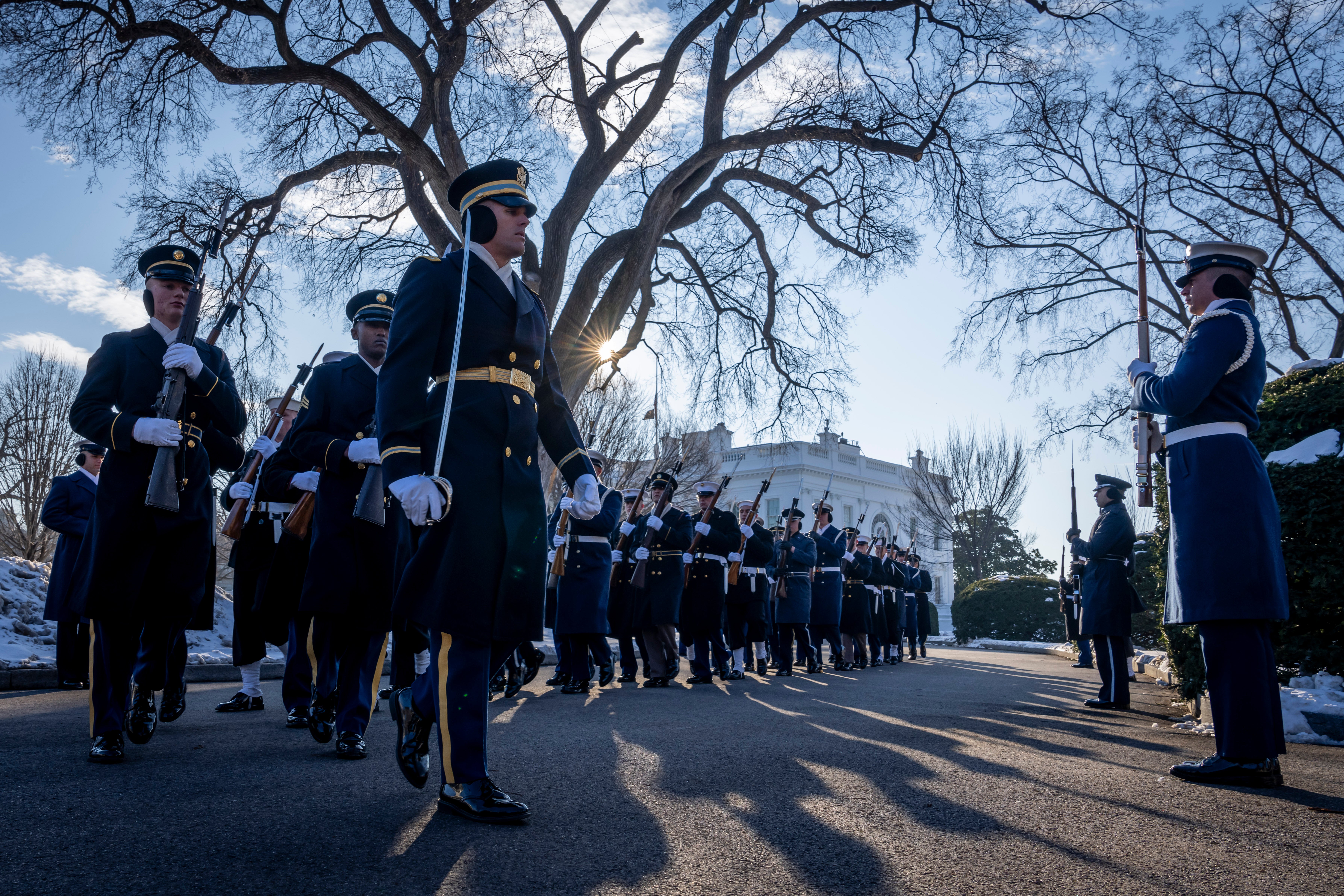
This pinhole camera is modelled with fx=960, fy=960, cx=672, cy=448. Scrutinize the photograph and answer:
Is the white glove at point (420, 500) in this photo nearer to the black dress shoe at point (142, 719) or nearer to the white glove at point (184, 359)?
the white glove at point (184, 359)

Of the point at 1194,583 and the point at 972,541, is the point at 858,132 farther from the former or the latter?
the point at 972,541

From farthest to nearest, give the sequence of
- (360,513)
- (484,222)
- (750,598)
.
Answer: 1. (750,598)
2. (360,513)
3. (484,222)

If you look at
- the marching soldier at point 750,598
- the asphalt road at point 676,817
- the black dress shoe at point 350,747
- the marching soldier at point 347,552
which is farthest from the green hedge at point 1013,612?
the black dress shoe at point 350,747

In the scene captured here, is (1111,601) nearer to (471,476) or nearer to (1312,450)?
(1312,450)

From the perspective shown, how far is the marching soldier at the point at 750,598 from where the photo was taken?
11875 mm

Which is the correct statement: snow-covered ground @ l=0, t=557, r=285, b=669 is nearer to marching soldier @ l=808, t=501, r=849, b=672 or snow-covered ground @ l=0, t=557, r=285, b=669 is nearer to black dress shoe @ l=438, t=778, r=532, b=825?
black dress shoe @ l=438, t=778, r=532, b=825

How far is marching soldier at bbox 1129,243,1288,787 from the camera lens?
4.03m

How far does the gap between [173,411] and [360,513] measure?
49.1 inches

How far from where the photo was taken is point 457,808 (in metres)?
3.12

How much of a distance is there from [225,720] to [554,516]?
27.6 ft

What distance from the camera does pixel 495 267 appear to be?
139 inches

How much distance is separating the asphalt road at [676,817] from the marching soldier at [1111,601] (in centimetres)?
256

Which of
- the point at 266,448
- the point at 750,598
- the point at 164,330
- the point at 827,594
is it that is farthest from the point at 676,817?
the point at 827,594

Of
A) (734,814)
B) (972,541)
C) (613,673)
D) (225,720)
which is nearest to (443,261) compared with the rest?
(734,814)
